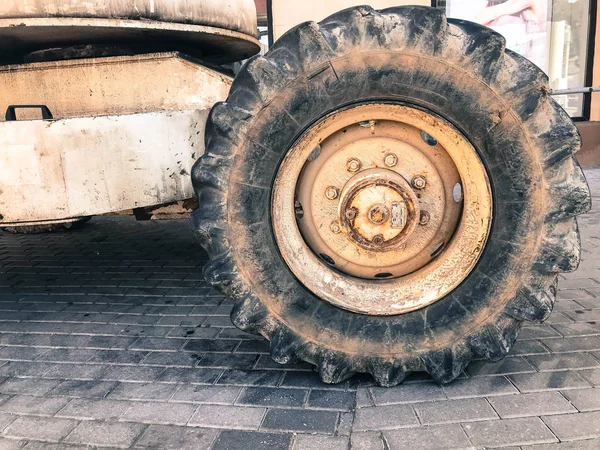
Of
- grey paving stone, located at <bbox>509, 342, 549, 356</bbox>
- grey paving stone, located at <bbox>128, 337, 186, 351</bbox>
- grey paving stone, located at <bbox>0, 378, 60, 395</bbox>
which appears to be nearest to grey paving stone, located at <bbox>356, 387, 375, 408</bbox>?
grey paving stone, located at <bbox>509, 342, 549, 356</bbox>

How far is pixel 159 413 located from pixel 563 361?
6.38 ft

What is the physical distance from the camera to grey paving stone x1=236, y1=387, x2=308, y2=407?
89.4 inches

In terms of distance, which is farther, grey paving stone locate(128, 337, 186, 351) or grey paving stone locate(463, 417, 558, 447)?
grey paving stone locate(128, 337, 186, 351)

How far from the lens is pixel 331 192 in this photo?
8.16 ft

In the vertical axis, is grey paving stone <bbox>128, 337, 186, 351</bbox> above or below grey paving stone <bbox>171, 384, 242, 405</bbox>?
below

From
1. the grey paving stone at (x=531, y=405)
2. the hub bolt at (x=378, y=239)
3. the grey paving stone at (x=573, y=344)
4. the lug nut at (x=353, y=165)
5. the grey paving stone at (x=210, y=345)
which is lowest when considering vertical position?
the grey paving stone at (x=210, y=345)

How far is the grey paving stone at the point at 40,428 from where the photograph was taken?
2.11m

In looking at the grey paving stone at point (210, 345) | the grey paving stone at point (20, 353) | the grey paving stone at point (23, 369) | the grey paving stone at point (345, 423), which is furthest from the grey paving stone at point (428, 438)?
the grey paving stone at point (20, 353)

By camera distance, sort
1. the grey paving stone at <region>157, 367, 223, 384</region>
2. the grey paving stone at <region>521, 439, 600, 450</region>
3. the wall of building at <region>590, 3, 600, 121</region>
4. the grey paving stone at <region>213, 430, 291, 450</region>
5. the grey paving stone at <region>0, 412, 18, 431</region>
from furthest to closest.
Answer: the wall of building at <region>590, 3, 600, 121</region>
the grey paving stone at <region>157, 367, 223, 384</region>
the grey paving stone at <region>0, 412, 18, 431</region>
the grey paving stone at <region>213, 430, 291, 450</region>
the grey paving stone at <region>521, 439, 600, 450</region>

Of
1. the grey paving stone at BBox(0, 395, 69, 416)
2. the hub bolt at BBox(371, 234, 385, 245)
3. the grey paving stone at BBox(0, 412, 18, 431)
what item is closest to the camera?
the grey paving stone at BBox(0, 412, 18, 431)

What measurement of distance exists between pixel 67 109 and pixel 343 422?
222 cm

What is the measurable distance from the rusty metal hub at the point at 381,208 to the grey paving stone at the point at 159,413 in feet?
2.55

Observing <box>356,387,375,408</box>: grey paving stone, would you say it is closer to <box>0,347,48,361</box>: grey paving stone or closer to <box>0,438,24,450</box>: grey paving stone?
<box>0,438,24,450</box>: grey paving stone

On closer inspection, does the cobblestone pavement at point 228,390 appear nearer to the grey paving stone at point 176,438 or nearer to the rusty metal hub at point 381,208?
the grey paving stone at point 176,438
